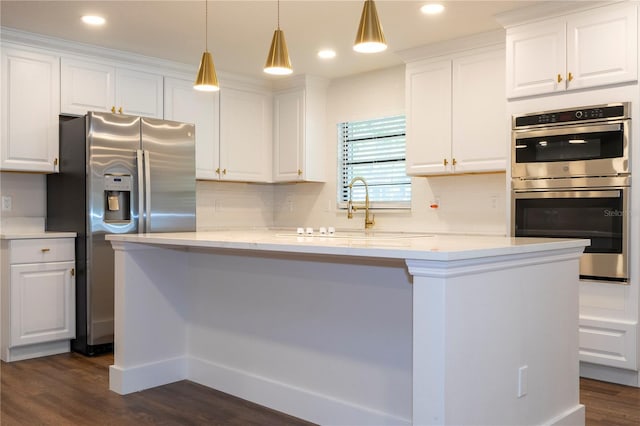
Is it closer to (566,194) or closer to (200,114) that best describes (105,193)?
(200,114)

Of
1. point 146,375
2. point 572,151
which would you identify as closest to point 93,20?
point 146,375

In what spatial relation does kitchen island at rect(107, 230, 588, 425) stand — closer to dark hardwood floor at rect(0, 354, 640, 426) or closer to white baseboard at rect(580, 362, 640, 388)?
dark hardwood floor at rect(0, 354, 640, 426)

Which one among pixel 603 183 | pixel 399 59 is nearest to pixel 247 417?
pixel 603 183

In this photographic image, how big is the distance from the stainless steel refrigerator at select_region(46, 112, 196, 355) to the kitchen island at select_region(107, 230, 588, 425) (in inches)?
38.5

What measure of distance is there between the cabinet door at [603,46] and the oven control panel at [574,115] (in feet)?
0.48

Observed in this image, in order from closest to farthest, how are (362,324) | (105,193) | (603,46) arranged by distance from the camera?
(362,324) < (603,46) < (105,193)

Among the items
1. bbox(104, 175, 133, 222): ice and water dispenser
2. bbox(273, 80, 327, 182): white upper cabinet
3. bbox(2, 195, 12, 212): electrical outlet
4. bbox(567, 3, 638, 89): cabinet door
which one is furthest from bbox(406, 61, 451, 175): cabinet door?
bbox(2, 195, 12, 212): electrical outlet

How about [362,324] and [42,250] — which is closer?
[362,324]

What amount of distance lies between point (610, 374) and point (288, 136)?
3.48 metres

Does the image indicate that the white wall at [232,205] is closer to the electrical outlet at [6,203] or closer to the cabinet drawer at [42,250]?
the cabinet drawer at [42,250]

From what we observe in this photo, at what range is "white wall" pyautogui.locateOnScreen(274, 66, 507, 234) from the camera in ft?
15.2

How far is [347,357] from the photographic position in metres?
2.60

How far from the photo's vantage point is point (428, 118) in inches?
181

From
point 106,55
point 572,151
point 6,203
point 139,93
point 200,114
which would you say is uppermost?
point 106,55
